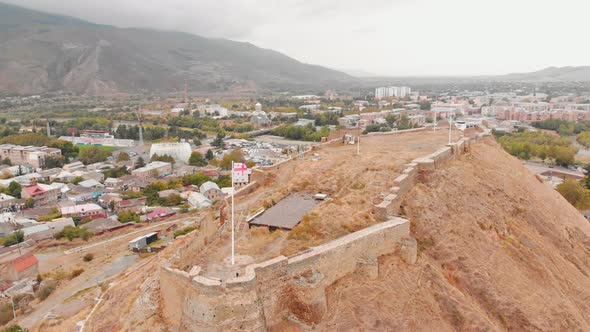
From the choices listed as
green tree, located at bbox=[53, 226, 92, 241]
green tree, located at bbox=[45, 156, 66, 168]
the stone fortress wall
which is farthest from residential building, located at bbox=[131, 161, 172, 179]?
the stone fortress wall

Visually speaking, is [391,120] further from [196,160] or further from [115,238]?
[115,238]

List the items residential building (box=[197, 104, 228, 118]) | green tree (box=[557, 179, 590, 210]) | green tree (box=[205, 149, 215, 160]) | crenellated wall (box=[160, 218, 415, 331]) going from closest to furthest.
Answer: crenellated wall (box=[160, 218, 415, 331]), green tree (box=[557, 179, 590, 210]), green tree (box=[205, 149, 215, 160]), residential building (box=[197, 104, 228, 118])

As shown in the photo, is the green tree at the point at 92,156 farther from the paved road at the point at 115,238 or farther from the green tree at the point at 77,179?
the paved road at the point at 115,238

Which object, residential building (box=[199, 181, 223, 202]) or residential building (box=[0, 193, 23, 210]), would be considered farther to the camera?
residential building (box=[199, 181, 223, 202])

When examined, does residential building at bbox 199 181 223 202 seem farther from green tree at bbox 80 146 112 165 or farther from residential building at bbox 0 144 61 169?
residential building at bbox 0 144 61 169

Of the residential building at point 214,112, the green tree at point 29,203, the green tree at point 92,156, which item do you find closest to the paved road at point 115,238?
the green tree at point 29,203

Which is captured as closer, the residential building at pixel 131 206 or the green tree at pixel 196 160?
the residential building at pixel 131 206

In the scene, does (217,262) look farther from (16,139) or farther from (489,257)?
(16,139)
